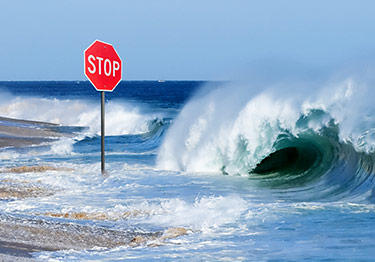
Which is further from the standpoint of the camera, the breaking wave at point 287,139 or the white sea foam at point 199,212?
the breaking wave at point 287,139

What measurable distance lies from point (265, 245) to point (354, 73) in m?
7.04

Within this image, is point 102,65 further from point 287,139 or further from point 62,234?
point 62,234

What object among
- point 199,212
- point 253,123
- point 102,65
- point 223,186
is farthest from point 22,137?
point 199,212

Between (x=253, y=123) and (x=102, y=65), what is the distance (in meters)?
3.86

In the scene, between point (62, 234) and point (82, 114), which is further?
point (82, 114)

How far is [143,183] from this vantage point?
39.1 ft

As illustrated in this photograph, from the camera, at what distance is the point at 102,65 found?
12375 mm

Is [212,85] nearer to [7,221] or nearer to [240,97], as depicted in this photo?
[240,97]

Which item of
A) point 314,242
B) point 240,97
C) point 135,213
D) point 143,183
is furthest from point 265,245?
point 240,97

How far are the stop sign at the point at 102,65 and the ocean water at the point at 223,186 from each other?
72.5 inches

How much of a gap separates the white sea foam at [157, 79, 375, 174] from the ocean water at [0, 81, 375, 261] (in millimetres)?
30

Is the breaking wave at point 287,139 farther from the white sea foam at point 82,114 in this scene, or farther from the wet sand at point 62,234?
the white sea foam at point 82,114

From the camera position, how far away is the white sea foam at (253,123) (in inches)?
469

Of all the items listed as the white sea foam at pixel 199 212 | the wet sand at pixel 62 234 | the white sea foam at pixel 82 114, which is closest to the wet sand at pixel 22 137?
the white sea foam at pixel 82 114
